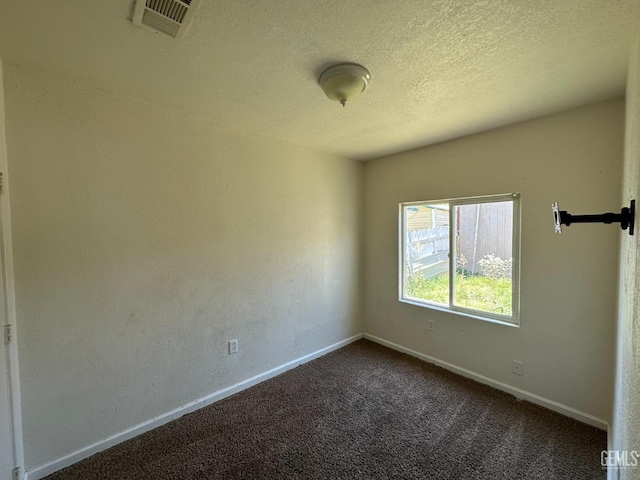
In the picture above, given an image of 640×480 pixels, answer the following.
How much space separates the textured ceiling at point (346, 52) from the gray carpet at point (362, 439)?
234cm

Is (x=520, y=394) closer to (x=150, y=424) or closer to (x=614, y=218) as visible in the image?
(x=614, y=218)

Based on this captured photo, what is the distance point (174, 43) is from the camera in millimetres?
1287

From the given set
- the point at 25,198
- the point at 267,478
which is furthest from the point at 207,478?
the point at 25,198

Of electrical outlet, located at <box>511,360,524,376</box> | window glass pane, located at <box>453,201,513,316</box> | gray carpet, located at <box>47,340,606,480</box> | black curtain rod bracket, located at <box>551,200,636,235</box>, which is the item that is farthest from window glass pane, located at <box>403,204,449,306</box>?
black curtain rod bracket, located at <box>551,200,636,235</box>

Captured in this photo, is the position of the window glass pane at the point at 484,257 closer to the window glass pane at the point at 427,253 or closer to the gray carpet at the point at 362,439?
the window glass pane at the point at 427,253

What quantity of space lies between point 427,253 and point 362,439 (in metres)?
1.96

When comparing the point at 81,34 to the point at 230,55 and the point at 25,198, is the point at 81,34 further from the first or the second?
the point at 25,198

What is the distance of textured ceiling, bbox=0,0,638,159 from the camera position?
1103 millimetres

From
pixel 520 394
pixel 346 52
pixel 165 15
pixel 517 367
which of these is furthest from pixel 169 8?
pixel 520 394

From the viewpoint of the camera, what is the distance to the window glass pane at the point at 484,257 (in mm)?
2354

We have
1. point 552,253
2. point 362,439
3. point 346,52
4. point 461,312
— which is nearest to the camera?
point 346,52

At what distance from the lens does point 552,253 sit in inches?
81.2

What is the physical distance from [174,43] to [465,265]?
287 cm

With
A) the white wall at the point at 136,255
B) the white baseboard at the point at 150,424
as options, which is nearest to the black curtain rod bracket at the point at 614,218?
the white wall at the point at 136,255
